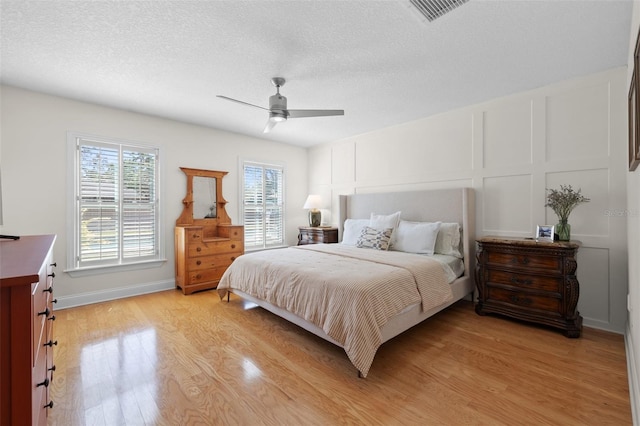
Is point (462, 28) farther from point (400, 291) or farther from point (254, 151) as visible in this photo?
point (254, 151)

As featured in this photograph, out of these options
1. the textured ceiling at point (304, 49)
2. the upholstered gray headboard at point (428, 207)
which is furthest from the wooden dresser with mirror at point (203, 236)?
the upholstered gray headboard at point (428, 207)

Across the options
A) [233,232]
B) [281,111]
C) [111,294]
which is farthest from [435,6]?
[111,294]

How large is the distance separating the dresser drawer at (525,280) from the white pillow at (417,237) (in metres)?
0.69

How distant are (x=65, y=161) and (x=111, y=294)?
70.1 inches

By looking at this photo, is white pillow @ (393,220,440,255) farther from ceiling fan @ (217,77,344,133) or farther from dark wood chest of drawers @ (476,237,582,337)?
ceiling fan @ (217,77,344,133)

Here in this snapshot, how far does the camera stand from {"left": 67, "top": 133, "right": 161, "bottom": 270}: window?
11.5 ft

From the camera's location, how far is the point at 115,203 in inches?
148

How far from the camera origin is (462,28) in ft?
6.96

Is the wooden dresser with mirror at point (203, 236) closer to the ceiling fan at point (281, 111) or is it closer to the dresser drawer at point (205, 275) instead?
the dresser drawer at point (205, 275)

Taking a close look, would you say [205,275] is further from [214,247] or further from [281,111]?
[281,111]

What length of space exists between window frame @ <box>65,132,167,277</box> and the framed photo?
4853 millimetres

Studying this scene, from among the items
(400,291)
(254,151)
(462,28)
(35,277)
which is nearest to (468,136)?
(462,28)

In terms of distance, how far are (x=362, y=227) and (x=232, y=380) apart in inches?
111

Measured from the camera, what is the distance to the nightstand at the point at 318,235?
5.03 metres
